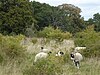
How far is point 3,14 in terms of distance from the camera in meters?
40.1

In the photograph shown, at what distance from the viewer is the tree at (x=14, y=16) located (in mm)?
39812

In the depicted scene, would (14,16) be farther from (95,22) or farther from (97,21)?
(97,21)

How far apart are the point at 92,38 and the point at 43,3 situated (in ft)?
154

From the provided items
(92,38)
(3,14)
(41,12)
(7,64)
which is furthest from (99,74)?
(41,12)

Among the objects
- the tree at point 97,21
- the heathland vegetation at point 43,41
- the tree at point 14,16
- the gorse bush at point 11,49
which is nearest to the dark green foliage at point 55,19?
the heathland vegetation at point 43,41

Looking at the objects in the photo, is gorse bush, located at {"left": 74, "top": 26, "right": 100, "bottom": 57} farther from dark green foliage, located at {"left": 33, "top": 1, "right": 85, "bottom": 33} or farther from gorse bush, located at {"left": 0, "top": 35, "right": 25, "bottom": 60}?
dark green foliage, located at {"left": 33, "top": 1, "right": 85, "bottom": 33}

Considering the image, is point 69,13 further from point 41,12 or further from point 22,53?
point 22,53

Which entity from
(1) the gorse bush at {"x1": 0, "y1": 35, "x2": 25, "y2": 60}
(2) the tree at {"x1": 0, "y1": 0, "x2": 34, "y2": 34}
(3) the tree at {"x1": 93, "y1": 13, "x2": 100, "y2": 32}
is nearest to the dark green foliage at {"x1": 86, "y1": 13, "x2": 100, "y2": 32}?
(3) the tree at {"x1": 93, "y1": 13, "x2": 100, "y2": 32}

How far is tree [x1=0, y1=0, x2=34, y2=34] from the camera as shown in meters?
39.8

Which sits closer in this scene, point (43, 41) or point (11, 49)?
point (11, 49)

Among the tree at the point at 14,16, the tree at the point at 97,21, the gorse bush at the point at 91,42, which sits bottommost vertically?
the tree at the point at 97,21

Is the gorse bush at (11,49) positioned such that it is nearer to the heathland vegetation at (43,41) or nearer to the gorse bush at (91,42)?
the heathland vegetation at (43,41)

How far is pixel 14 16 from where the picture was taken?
3994cm

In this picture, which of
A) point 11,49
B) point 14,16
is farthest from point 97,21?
point 11,49
